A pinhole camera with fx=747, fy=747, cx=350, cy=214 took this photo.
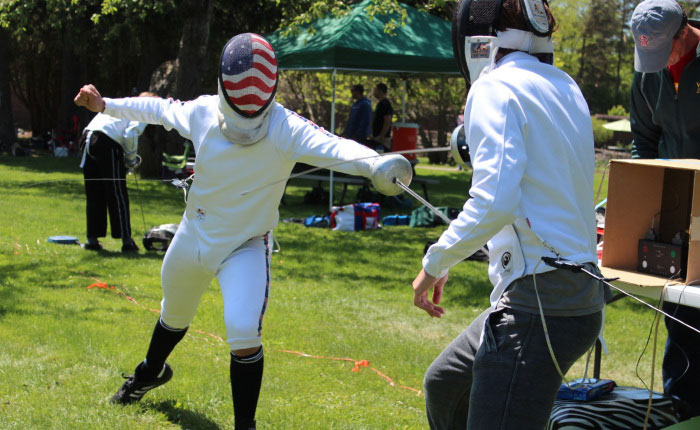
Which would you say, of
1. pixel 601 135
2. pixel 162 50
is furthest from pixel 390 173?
pixel 601 135

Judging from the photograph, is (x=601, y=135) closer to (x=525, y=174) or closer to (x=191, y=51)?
(x=191, y=51)

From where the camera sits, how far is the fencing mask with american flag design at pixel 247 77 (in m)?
3.42

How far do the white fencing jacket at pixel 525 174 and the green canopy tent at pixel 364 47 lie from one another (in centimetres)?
922

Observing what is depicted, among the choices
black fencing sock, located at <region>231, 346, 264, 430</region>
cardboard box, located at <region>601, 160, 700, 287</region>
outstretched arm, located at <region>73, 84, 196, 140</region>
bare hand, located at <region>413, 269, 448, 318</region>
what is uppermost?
outstretched arm, located at <region>73, 84, 196, 140</region>

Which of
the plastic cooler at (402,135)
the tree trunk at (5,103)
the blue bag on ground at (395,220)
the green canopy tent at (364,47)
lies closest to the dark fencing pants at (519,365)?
the green canopy tent at (364,47)

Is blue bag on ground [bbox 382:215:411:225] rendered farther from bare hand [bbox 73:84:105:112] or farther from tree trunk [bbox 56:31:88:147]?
tree trunk [bbox 56:31:88:147]

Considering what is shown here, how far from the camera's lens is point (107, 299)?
654cm

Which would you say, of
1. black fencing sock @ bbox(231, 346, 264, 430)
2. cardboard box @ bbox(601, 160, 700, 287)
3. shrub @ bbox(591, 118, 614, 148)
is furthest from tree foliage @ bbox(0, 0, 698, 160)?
black fencing sock @ bbox(231, 346, 264, 430)

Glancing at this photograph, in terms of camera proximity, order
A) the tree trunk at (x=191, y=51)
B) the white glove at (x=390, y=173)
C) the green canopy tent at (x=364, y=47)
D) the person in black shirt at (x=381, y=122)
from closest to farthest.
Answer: the white glove at (x=390, y=173), the green canopy tent at (x=364, y=47), the person in black shirt at (x=381, y=122), the tree trunk at (x=191, y=51)

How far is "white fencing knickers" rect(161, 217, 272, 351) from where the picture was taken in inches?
134

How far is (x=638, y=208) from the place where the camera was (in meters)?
3.32

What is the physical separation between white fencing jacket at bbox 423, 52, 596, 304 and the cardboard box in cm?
95

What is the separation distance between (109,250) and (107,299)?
239 cm

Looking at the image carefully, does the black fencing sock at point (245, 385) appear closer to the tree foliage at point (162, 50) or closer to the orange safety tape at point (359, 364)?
the orange safety tape at point (359, 364)
